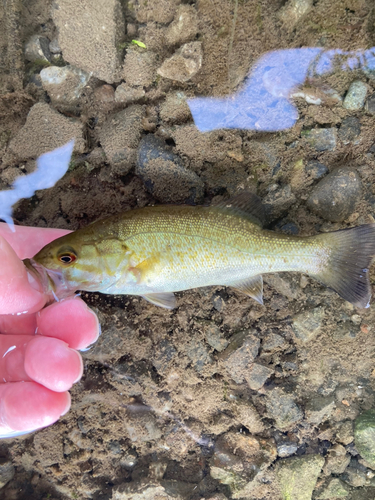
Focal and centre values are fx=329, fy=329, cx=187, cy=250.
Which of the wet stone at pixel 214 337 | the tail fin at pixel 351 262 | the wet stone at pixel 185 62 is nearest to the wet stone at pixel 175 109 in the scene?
the wet stone at pixel 185 62

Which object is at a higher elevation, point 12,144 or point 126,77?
point 126,77

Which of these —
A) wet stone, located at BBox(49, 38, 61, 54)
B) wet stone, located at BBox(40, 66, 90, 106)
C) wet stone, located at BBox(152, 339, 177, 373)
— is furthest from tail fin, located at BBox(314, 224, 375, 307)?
wet stone, located at BBox(49, 38, 61, 54)

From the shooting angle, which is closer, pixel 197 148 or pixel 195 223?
pixel 195 223

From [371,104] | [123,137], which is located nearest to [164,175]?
[123,137]

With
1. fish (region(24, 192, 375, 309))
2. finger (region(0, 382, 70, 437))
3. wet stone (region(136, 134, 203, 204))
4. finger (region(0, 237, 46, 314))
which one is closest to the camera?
finger (region(0, 382, 70, 437))

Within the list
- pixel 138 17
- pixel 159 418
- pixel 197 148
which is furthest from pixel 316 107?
pixel 159 418

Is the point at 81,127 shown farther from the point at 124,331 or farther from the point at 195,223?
the point at 124,331

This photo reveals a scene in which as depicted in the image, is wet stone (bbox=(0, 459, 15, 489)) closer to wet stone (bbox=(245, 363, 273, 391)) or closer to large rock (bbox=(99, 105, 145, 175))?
wet stone (bbox=(245, 363, 273, 391))

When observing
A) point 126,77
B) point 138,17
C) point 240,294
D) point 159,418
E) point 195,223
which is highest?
point 138,17
